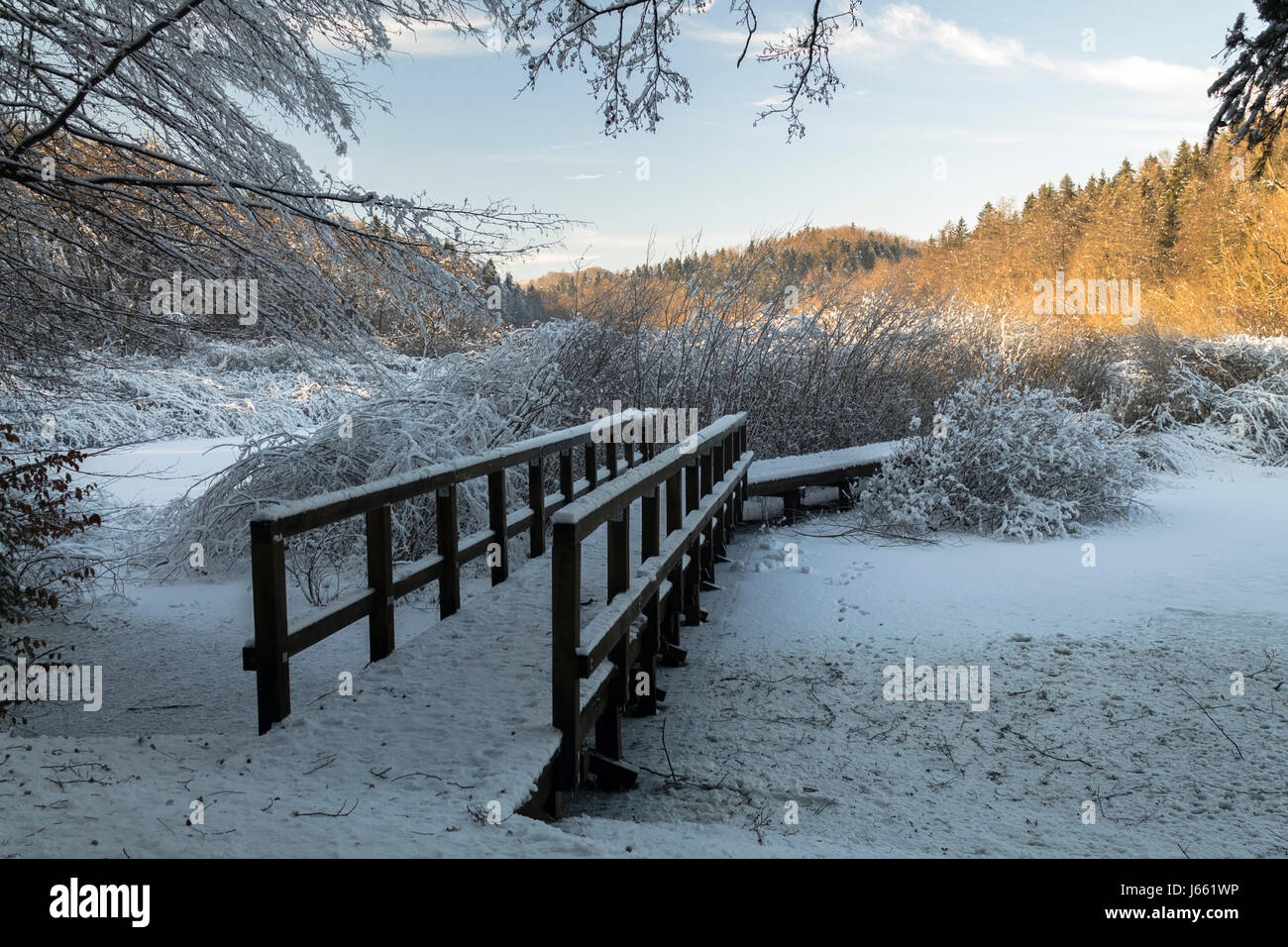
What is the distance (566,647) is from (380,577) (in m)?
1.36

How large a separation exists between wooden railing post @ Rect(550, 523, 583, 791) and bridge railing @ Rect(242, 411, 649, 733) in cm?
106

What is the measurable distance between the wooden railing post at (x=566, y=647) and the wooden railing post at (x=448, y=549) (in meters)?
1.68

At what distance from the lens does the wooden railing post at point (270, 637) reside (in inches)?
136

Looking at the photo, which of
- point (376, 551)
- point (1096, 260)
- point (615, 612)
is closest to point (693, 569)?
point (615, 612)

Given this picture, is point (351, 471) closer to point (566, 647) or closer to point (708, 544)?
point (708, 544)

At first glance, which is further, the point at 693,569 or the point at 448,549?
the point at 693,569

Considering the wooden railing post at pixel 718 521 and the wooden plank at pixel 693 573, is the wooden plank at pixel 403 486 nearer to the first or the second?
the wooden plank at pixel 693 573

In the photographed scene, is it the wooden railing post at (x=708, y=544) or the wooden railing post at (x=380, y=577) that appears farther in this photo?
the wooden railing post at (x=708, y=544)

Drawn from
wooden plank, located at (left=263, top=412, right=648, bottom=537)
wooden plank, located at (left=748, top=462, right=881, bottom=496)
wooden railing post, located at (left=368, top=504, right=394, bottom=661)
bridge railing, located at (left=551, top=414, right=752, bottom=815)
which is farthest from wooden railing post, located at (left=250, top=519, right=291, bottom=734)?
wooden plank, located at (left=748, top=462, right=881, bottom=496)

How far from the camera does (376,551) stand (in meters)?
4.19

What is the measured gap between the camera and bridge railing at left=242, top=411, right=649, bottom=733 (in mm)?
3480

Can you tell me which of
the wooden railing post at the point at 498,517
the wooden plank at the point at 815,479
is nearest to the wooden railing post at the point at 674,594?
the wooden railing post at the point at 498,517

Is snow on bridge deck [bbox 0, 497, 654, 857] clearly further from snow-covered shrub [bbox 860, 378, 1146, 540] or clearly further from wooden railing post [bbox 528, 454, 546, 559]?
snow-covered shrub [bbox 860, 378, 1146, 540]
